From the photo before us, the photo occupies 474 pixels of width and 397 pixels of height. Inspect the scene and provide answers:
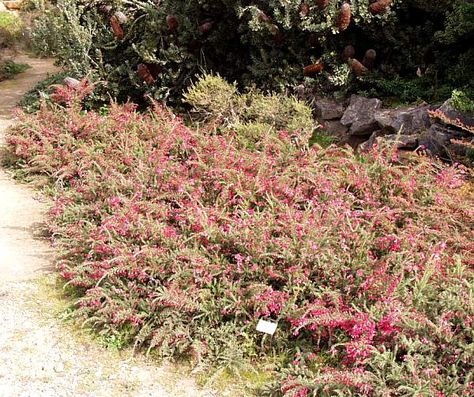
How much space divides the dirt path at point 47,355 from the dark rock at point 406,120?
4142mm

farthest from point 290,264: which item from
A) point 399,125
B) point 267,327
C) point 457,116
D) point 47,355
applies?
point 399,125

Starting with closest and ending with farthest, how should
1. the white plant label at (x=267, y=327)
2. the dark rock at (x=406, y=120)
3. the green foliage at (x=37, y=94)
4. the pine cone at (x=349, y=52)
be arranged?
the white plant label at (x=267, y=327) → the dark rock at (x=406, y=120) → the pine cone at (x=349, y=52) → the green foliage at (x=37, y=94)

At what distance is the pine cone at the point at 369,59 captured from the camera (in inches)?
314

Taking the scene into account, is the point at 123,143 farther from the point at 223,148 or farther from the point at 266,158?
the point at 266,158

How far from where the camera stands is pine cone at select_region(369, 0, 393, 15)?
768 centimetres

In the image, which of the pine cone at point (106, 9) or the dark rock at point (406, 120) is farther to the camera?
the pine cone at point (106, 9)

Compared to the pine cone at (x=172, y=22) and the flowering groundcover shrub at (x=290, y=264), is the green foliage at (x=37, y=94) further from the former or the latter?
the flowering groundcover shrub at (x=290, y=264)

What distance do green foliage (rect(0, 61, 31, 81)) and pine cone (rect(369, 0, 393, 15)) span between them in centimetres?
902

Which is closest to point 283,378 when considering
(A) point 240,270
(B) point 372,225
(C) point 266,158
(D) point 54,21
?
(A) point 240,270

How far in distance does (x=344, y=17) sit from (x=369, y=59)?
76 cm

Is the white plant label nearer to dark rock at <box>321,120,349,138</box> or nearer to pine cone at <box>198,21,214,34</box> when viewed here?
dark rock at <box>321,120,349,138</box>

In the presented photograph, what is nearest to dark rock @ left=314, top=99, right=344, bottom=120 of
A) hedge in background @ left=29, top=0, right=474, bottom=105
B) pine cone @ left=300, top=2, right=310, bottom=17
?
hedge in background @ left=29, top=0, right=474, bottom=105

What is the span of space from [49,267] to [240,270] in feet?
6.79

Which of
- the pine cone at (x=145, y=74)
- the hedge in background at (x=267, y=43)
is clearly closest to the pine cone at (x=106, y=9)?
the hedge in background at (x=267, y=43)
